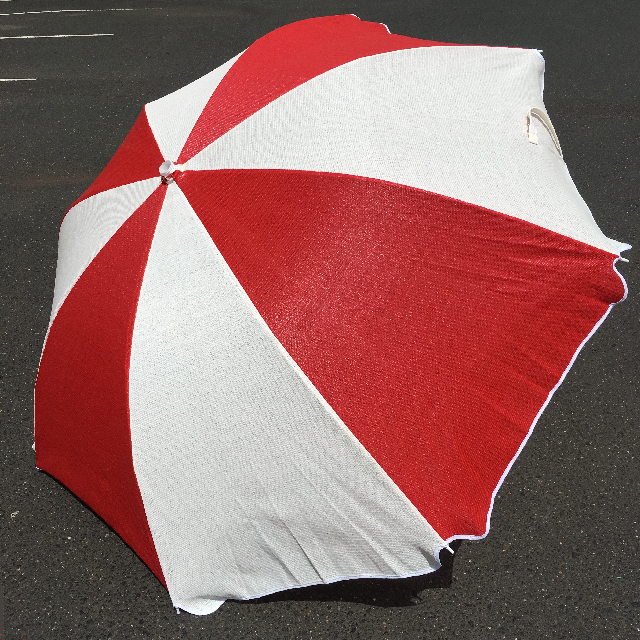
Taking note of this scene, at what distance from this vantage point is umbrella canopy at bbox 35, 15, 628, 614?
219 centimetres

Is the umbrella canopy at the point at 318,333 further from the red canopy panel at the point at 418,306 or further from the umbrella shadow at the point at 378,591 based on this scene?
the umbrella shadow at the point at 378,591

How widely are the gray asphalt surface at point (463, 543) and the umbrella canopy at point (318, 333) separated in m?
0.84

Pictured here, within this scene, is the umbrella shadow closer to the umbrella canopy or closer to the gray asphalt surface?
the gray asphalt surface

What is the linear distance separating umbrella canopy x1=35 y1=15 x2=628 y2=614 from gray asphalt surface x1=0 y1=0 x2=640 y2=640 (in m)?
0.84

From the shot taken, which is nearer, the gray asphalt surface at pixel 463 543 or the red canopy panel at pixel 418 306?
the red canopy panel at pixel 418 306

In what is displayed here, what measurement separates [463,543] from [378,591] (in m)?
0.51

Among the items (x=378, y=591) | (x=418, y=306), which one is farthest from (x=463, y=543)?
(x=418, y=306)

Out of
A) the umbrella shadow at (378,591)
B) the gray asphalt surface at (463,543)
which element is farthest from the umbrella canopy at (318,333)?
the gray asphalt surface at (463,543)

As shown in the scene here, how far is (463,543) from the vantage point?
10.6 ft

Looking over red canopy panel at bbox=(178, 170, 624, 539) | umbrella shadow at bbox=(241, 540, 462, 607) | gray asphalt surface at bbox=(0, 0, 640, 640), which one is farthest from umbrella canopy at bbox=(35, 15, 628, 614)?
gray asphalt surface at bbox=(0, 0, 640, 640)

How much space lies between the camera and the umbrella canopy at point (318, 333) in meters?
2.19

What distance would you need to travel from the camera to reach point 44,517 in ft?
11.5

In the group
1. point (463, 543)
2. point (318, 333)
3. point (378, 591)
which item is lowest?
point (378, 591)

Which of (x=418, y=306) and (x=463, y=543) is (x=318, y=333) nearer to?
(x=418, y=306)
